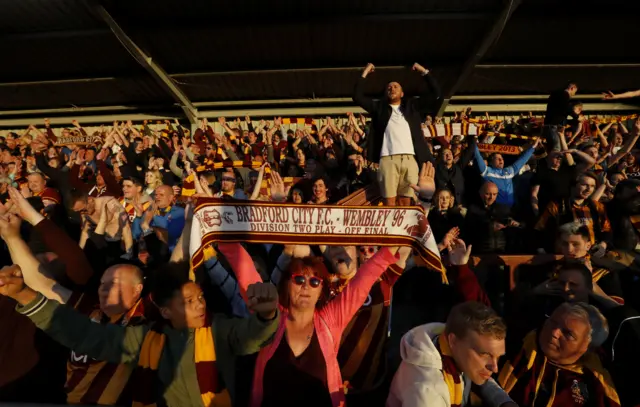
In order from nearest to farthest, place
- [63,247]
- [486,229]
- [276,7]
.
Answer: [63,247], [486,229], [276,7]

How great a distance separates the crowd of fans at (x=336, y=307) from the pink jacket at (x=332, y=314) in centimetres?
1

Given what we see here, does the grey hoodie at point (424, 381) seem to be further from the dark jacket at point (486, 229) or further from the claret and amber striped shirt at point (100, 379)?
the dark jacket at point (486, 229)

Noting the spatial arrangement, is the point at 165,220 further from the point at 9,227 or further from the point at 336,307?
the point at 336,307

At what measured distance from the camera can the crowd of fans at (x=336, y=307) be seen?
6.50ft

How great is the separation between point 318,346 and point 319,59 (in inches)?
470

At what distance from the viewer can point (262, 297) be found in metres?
1.79

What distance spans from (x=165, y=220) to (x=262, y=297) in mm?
3086

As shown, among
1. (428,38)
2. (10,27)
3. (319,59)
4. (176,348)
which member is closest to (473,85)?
(428,38)

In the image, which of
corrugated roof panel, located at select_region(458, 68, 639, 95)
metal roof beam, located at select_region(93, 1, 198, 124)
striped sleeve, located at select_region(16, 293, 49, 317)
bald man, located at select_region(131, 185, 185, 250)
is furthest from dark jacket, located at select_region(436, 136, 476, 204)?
metal roof beam, located at select_region(93, 1, 198, 124)

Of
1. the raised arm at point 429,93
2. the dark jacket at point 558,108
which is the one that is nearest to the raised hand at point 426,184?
the raised arm at point 429,93

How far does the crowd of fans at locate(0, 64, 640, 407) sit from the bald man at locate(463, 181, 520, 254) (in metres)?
0.02

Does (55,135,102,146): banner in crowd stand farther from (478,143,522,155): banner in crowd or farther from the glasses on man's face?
(478,143,522,155): banner in crowd

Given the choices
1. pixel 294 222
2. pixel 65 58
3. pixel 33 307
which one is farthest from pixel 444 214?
pixel 65 58

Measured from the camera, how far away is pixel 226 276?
10.1 ft
